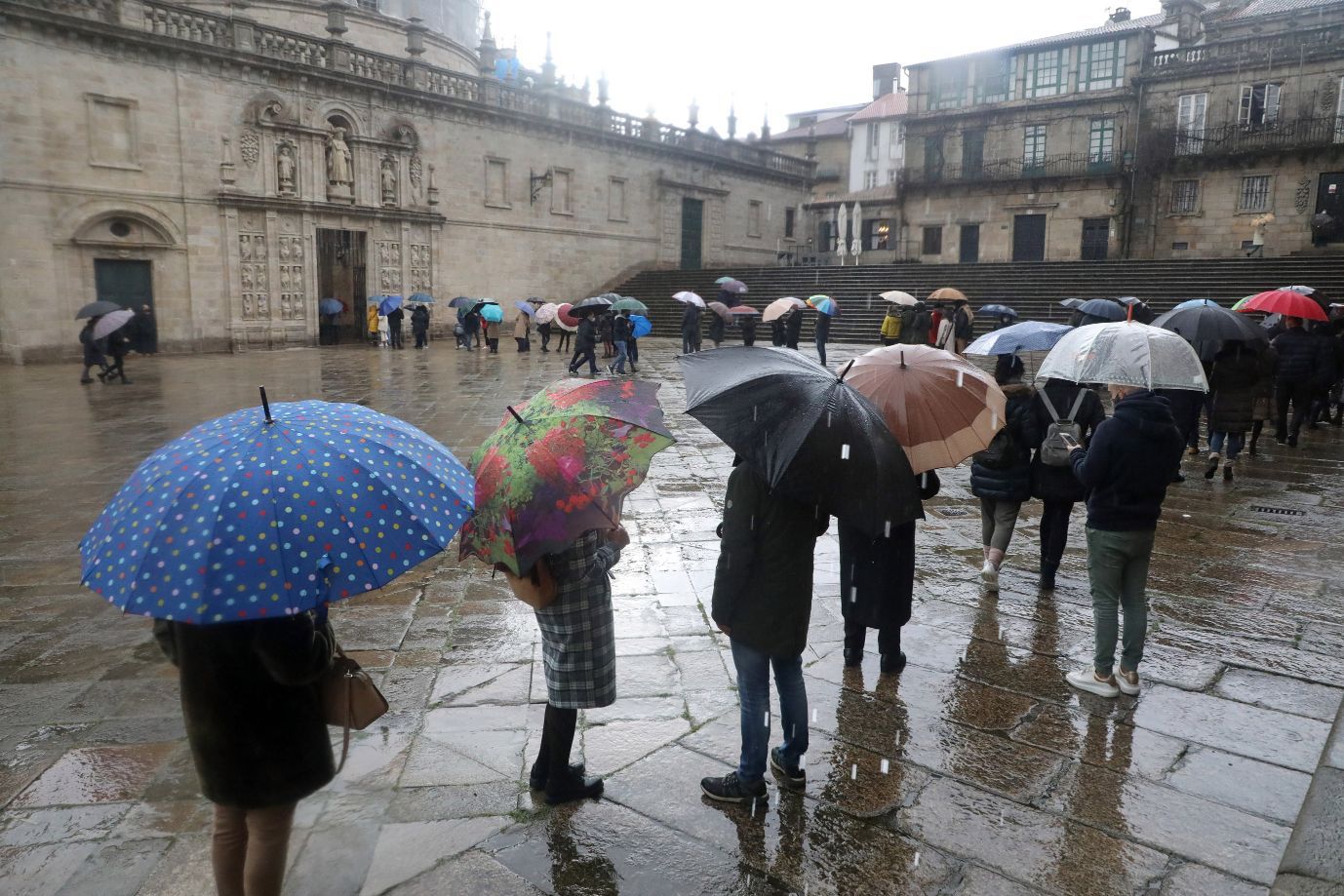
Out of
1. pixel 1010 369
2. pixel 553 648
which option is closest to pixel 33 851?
pixel 553 648

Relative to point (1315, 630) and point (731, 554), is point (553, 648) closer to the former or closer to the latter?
point (731, 554)

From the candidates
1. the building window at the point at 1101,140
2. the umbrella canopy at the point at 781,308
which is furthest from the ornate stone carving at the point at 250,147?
the building window at the point at 1101,140

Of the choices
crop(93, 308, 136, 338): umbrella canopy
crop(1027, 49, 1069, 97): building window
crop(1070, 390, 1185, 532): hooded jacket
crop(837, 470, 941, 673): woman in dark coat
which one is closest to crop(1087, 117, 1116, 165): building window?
crop(1027, 49, 1069, 97): building window

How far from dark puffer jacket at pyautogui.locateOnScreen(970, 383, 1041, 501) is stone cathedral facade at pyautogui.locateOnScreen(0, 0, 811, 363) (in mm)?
22923

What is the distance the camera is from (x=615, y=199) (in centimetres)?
3444

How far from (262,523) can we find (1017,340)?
5414 mm

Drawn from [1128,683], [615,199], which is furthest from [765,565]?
[615,199]

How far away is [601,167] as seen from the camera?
111 feet

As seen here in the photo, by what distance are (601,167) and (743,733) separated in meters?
32.6

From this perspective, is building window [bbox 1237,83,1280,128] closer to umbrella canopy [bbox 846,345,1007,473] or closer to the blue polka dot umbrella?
umbrella canopy [bbox 846,345,1007,473]

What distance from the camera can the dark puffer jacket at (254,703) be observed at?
2297mm

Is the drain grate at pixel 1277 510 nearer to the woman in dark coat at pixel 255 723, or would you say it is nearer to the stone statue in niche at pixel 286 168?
the woman in dark coat at pixel 255 723

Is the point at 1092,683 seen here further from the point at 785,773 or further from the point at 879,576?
the point at 785,773

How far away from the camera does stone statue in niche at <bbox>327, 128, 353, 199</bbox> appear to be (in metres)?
26.0
